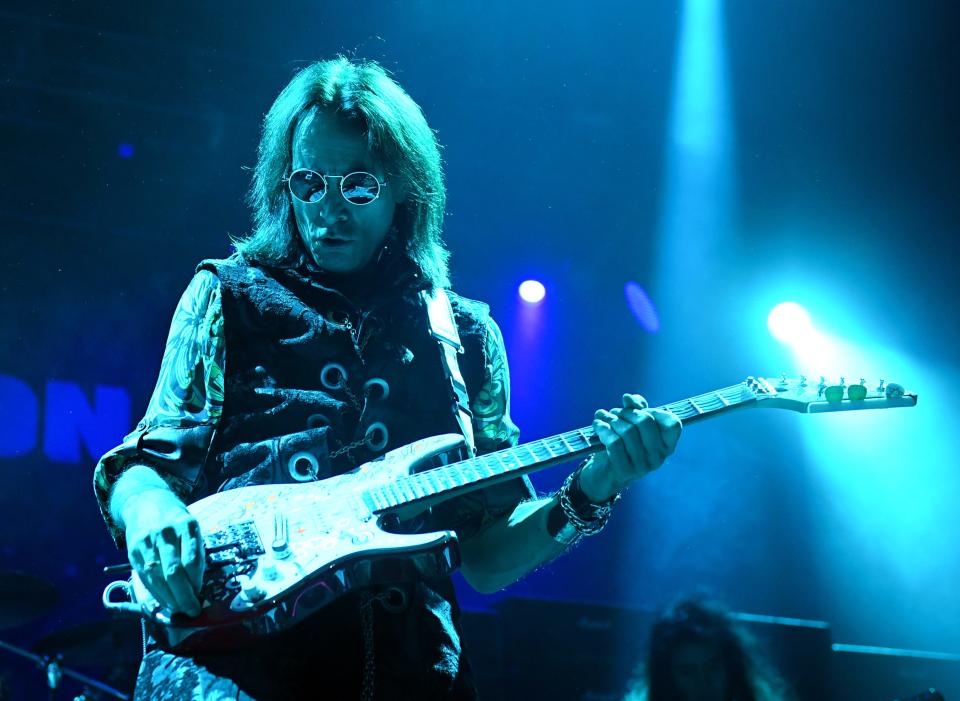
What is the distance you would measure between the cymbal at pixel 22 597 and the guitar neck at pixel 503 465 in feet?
12.6

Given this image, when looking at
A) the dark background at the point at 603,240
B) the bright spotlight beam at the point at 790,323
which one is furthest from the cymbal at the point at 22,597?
the bright spotlight beam at the point at 790,323

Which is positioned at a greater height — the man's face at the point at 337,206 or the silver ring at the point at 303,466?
the man's face at the point at 337,206

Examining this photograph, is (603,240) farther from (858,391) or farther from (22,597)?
(22,597)

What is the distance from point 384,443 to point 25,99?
4643mm

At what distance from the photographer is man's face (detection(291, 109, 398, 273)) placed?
2.46 meters

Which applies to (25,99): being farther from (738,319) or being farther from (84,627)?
(738,319)

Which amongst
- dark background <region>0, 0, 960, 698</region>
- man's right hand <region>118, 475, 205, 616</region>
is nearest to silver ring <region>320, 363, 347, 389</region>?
man's right hand <region>118, 475, 205, 616</region>

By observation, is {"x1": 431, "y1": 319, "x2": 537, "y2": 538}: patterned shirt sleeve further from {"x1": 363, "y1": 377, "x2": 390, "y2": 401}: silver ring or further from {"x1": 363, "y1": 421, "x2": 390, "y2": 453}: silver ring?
{"x1": 363, "y1": 377, "x2": 390, "y2": 401}: silver ring

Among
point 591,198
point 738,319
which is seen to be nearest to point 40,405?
point 591,198

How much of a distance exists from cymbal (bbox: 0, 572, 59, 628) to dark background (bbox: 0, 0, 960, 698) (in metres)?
1.02

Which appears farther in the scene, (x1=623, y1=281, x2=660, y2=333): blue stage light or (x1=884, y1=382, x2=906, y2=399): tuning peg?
(x1=623, y1=281, x2=660, y2=333): blue stage light

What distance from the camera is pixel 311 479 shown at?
2141 mm

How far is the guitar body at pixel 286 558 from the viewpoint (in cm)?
172

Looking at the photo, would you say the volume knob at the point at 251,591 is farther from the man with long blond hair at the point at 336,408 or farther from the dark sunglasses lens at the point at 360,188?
the dark sunglasses lens at the point at 360,188
